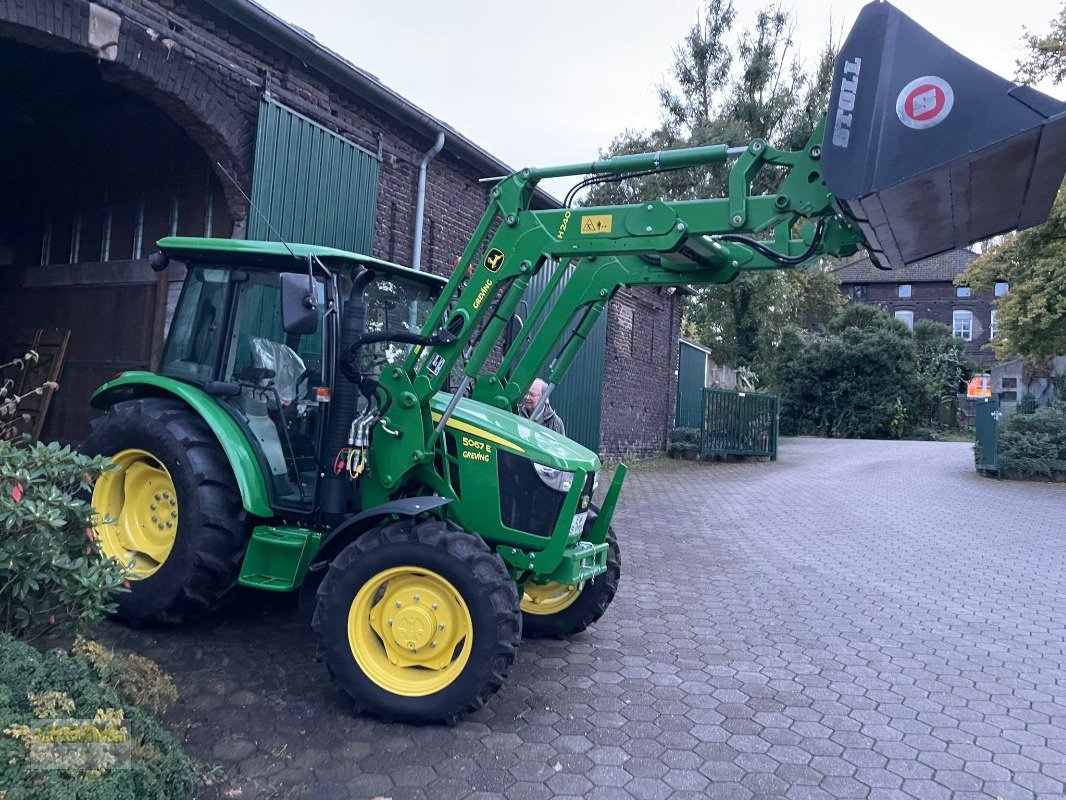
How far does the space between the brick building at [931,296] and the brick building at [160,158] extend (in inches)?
1938

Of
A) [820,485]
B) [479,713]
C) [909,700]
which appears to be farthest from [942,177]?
[820,485]

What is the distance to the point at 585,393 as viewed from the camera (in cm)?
1563

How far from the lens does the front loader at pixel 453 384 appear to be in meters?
3.48

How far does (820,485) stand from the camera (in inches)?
602

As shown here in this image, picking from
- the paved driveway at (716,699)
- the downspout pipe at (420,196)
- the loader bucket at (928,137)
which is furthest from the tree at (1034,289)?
the loader bucket at (928,137)

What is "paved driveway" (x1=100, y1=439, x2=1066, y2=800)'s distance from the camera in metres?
3.44

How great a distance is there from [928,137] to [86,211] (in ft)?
30.3

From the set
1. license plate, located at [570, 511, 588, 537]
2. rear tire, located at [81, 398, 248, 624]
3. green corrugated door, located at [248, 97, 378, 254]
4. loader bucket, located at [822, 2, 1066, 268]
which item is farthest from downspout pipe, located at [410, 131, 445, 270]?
loader bucket, located at [822, 2, 1066, 268]

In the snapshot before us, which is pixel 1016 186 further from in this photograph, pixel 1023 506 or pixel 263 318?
pixel 1023 506

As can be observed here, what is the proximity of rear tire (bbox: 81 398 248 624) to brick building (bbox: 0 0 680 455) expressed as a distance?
3.43m

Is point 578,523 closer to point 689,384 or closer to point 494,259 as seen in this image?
point 494,259

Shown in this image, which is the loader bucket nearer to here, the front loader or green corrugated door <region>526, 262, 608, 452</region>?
the front loader

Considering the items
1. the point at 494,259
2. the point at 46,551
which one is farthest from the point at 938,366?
the point at 46,551

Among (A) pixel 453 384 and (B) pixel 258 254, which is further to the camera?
(A) pixel 453 384
